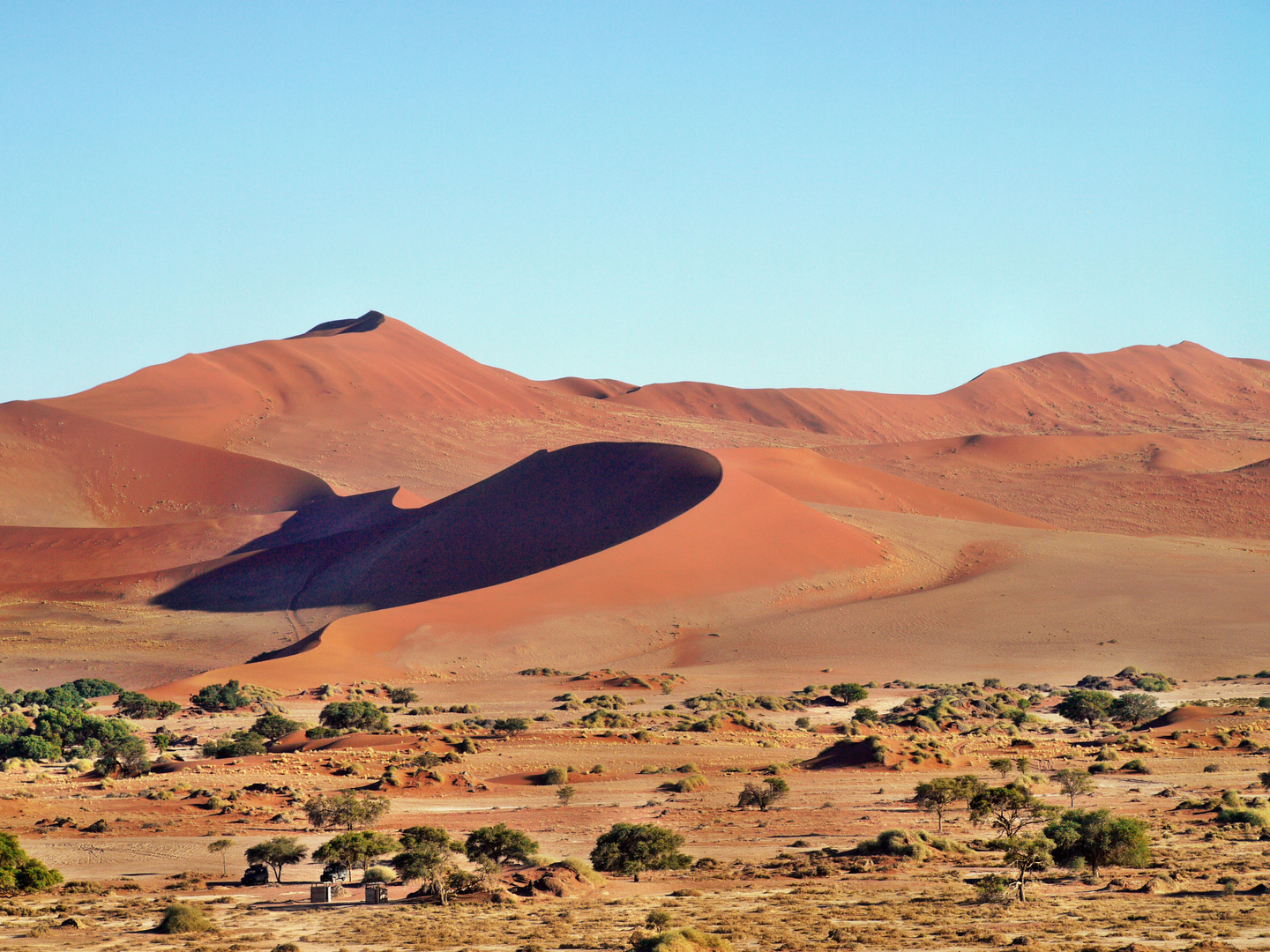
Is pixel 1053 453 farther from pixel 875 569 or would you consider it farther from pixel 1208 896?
pixel 1208 896

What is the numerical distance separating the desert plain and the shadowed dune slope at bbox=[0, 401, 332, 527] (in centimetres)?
36

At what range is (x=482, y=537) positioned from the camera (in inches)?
2950

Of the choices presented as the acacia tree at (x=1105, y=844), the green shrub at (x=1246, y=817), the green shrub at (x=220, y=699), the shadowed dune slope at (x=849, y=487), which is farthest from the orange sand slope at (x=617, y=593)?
the acacia tree at (x=1105, y=844)

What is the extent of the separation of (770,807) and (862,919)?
33.6 ft

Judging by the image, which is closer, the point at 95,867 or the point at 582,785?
the point at 95,867

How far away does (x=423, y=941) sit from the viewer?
49.6 ft

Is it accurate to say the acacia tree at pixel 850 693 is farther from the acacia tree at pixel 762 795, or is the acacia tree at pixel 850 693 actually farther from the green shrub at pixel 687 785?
the acacia tree at pixel 762 795

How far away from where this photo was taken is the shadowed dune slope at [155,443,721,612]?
70.8 metres

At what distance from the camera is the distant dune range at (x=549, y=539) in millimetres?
56250

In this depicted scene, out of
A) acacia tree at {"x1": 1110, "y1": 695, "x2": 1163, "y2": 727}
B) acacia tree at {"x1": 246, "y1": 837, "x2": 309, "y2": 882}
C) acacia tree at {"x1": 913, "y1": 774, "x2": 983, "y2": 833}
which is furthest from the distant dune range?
acacia tree at {"x1": 246, "y1": 837, "x2": 309, "y2": 882}

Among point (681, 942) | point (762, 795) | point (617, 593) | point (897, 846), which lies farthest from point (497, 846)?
point (617, 593)

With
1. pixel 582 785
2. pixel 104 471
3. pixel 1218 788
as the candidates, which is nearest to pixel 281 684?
pixel 582 785

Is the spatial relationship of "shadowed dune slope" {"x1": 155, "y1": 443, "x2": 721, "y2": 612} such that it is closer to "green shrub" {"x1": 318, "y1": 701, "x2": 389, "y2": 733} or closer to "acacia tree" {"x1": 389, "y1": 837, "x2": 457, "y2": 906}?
"green shrub" {"x1": 318, "y1": 701, "x2": 389, "y2": 733}

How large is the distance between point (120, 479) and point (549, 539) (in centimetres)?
4846
